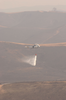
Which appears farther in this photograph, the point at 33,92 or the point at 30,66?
the point at 30,66

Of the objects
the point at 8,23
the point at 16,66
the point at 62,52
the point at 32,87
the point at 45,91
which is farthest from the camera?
the point at 8,23

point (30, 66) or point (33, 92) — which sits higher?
point (30, 66)

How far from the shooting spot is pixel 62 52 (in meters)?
56.7

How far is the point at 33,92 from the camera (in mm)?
24891

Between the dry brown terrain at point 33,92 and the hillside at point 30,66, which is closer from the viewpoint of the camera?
the dry brown terrain at point 33,92

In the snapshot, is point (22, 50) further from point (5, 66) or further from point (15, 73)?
point (15, 73)

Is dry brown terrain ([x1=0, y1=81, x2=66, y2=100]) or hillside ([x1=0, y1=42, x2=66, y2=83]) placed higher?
hillside ([x1=0, y1=42, x2=66, y2=83])

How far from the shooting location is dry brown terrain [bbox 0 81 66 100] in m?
23.4

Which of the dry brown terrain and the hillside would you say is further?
the hillside

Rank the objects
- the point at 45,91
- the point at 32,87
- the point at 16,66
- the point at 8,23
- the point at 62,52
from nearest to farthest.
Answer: the point at 45,91 < the point at 32,87 < the point at 16,66 < the point at 62,52 < the point at 8,23

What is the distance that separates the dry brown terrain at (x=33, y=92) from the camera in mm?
23438

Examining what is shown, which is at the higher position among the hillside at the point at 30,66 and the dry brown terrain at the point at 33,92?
the hillside at the point at 30,66

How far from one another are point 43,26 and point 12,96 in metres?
123

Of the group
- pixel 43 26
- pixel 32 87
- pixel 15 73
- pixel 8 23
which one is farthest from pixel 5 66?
pixel 8 23
